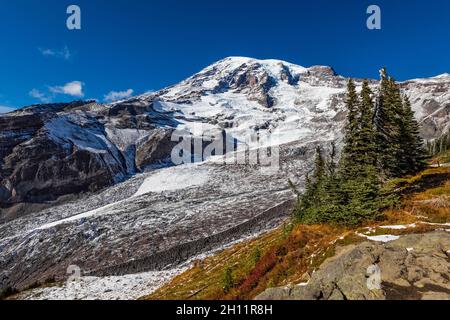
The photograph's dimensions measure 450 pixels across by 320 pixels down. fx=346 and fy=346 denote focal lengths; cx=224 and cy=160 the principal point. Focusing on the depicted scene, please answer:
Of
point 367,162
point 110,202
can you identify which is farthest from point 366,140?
point 110,202

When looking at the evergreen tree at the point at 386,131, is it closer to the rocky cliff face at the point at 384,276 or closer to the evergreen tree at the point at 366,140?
the evergreen tree at the point at 366,140

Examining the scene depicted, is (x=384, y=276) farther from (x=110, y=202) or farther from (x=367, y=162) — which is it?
(x=110, y=202)

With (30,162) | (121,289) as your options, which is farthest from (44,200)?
(121,289)

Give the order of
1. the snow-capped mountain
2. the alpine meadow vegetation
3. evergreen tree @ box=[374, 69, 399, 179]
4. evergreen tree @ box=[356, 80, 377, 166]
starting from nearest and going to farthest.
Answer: the alpine meadow vegetation → evergreen tree @ box=[356, 80, 377, 166] → evergreen tree @ box=[374, 69, 399, 179] → the snow-capped mountain

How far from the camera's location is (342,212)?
25.4m

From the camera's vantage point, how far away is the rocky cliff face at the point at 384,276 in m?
12.9

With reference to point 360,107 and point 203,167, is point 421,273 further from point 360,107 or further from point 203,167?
point 203,167

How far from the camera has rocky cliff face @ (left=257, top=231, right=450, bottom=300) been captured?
12.9m

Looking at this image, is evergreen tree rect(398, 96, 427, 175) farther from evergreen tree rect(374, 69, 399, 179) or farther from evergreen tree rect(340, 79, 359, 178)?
evergreen tree rect(340, 79, 359, 178)

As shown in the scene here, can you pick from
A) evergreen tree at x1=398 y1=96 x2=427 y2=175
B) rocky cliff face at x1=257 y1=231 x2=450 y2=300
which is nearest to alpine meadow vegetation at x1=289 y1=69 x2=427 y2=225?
evergreen tree at x1=398 y1=96 x2=427 y2=175

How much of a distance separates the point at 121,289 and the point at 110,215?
2025 inches

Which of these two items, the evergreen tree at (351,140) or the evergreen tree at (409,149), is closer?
the evergreen tree at (351,140)

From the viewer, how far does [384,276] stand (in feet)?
46.0

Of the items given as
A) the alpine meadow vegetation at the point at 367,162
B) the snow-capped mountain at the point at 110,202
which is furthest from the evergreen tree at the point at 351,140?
the snow-capped mountain at the point at 110,202
